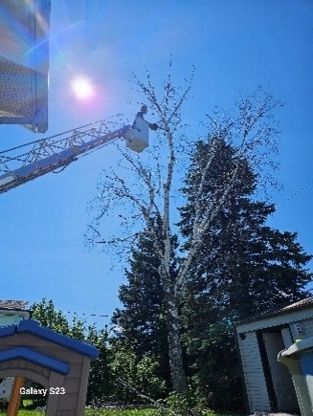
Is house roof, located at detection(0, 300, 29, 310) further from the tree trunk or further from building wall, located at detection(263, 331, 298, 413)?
building wall, located at detection(263, 331, 298, 413)

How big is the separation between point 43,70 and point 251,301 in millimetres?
16256

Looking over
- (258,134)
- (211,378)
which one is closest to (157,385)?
(211,378)

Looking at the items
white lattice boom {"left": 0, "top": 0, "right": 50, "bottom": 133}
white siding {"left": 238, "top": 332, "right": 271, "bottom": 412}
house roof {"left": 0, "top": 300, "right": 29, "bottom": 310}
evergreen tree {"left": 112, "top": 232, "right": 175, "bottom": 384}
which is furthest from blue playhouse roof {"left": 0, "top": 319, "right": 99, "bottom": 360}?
evergreen tree {"left": 112, "top": 232, "right": 175, "bottom": 384}

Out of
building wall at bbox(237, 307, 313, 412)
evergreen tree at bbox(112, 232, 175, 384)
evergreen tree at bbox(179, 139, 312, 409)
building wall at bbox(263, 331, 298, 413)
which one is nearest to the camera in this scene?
building wall at bbox(237, 307, 313, 412)

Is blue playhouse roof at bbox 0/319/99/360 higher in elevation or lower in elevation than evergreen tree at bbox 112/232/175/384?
lower

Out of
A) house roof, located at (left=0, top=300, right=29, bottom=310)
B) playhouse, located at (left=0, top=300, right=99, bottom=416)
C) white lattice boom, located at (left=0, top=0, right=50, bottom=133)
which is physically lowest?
playhouse, located at (left=0, top=300, right=99, bottom=416)

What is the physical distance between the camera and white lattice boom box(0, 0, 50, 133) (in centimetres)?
334

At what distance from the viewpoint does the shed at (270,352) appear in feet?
37.8

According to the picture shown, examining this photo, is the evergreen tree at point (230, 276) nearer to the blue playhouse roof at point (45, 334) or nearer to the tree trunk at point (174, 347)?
the tree trunk at point (174, 347)

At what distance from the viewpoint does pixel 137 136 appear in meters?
11.5

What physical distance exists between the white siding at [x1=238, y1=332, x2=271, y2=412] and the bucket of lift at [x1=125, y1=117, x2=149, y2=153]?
8739 mm

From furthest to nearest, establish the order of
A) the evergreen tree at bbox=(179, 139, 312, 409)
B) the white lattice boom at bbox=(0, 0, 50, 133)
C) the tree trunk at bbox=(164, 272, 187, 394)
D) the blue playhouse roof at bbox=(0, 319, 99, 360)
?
the evergreen tree at bbox=(179, 139, 312, 409) < the tree trunk at bbox=(164, 272, 187, 394) < the blue playhouse roof at bbox=(0, 319, 99, 360) < the white lattice boom at bbox=(0, 0, 50, 133)

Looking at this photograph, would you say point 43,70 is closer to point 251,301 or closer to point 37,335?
point 37,335

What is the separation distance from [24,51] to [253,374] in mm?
13579
